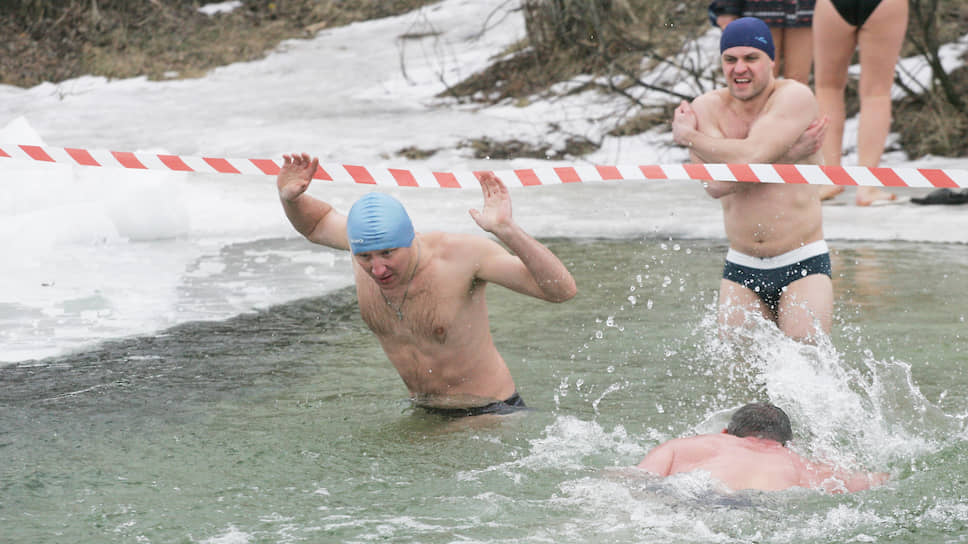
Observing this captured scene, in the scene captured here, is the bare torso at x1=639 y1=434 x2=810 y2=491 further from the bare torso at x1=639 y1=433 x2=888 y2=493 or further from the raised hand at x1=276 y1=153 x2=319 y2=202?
the raised hand at x1=276 y1=153 x2=319 y2=202

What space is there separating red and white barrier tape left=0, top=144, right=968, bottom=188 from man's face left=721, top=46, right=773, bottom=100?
13.8 inches

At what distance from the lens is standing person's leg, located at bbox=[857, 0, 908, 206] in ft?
28.8

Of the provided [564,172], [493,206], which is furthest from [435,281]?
[564,172]

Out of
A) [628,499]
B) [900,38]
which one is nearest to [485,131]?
[900,38]

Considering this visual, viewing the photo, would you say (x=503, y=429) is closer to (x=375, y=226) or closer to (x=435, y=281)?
(x=435, y=281)

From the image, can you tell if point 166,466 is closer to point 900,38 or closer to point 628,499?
point 628,499

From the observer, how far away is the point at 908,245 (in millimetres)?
8273

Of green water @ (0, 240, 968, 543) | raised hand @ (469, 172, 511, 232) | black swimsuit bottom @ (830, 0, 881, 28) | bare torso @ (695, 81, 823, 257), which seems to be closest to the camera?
green water @ (0, 240, 968, 543)

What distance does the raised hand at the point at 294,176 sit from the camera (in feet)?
15.2

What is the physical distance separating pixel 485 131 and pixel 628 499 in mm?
9681

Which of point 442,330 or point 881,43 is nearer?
point 442,330

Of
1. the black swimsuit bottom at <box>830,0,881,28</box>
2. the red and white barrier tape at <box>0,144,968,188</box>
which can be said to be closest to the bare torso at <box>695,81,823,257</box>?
the red and white barrier tape at <box>0,144,968,188</box>

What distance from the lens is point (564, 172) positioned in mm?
5805

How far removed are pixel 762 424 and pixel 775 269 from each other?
47.7 inches
